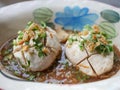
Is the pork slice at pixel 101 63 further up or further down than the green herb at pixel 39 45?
further down

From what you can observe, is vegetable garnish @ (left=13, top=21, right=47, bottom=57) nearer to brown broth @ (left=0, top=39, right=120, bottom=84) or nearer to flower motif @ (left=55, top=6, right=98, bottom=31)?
brown broth @ (left=0, top=39, right=120, bottom=84)

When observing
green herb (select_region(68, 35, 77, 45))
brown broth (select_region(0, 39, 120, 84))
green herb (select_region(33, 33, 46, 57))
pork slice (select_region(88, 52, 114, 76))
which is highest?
green herb (select_region(33, 33, 46, 57))

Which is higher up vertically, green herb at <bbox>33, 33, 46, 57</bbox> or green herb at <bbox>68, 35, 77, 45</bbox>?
green herb at <bbox>33, 33, 46, 57</bbox>

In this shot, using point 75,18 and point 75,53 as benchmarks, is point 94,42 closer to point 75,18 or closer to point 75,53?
point 75,53

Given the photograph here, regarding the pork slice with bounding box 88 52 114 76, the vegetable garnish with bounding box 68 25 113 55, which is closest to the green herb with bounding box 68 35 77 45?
the vegetable garnish with bounding box 68 25 113 55

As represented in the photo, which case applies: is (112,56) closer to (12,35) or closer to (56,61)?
(56,61)

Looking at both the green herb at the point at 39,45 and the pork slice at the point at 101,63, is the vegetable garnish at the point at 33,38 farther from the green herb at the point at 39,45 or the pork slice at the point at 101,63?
the pork slice at the point at 101,63

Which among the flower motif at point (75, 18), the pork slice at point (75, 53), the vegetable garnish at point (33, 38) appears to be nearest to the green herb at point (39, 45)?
the vegetable garnish at point (33, 38)
